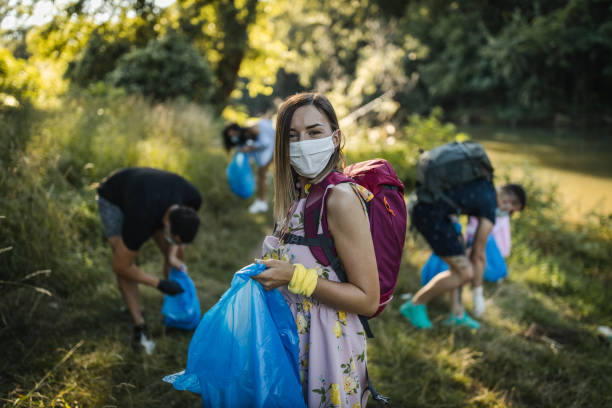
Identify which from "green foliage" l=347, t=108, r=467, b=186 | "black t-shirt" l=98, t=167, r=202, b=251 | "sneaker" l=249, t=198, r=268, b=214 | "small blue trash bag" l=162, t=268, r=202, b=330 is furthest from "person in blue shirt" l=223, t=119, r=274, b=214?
"small blue trash bag" l=162, t=268, r=202, b=330

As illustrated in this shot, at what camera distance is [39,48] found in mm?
9430

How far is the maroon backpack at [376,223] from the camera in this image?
1.56m

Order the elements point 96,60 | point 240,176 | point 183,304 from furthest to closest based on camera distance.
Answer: point 96,60 < point 240,176 < point 183,304

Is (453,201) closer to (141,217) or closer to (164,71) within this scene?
(141,217)

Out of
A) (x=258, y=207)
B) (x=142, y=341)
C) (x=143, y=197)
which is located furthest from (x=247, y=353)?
(x=258, y=207)

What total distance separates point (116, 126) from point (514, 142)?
20156mm

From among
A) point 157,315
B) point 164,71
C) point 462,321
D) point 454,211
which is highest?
point 164,71

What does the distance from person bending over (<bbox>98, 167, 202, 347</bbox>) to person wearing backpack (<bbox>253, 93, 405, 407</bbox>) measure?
141 cm

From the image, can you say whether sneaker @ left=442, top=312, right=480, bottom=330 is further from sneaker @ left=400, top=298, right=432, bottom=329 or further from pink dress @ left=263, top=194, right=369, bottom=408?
pink dress @ left=263, top=194, right=369, bottom=408

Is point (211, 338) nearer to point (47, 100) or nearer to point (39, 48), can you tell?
point (47, 100)

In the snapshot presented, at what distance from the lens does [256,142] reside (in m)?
6.44

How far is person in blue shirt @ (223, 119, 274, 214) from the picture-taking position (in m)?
6.24

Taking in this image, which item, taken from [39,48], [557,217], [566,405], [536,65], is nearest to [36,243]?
[566,405]

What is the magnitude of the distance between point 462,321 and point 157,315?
115 inches
